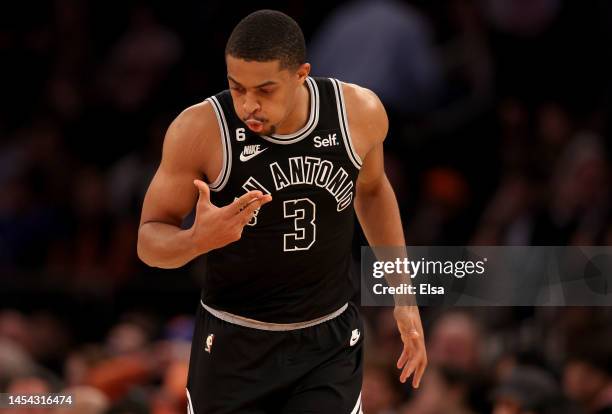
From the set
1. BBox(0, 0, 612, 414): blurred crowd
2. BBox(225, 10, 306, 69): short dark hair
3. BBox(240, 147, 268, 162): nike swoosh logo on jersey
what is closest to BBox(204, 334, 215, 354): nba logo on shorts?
BBox(240, 147, 268, 162): nike swoosh logo on jersey

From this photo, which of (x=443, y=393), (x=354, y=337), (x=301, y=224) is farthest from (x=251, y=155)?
(x=443, y=393)

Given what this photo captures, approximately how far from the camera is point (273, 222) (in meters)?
4.75

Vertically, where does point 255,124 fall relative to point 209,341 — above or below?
above

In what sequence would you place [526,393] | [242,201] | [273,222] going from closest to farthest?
1. [242,201]
2. [273,222]
3. [526,393]

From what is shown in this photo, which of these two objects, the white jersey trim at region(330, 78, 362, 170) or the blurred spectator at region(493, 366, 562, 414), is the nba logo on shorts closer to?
the white jersey trim at region(330, 78, 362, 170)

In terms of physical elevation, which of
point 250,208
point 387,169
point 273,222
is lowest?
point 387,169

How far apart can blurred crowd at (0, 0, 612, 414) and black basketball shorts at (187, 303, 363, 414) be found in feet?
5.98

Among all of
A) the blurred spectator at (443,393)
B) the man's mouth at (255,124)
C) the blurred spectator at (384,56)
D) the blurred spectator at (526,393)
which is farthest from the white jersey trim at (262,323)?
the blurred spectator at (384,56)

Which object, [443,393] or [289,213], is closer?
[289,213]

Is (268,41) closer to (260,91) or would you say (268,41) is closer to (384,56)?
(260,91)

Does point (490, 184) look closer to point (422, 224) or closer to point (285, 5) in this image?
point (422, 224)

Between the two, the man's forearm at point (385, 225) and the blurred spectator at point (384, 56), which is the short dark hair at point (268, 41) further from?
the blurred spectator at point (384, 56)

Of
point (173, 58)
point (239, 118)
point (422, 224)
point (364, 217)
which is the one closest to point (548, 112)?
point (422, 224)

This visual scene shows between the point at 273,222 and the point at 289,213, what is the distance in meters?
0.07
